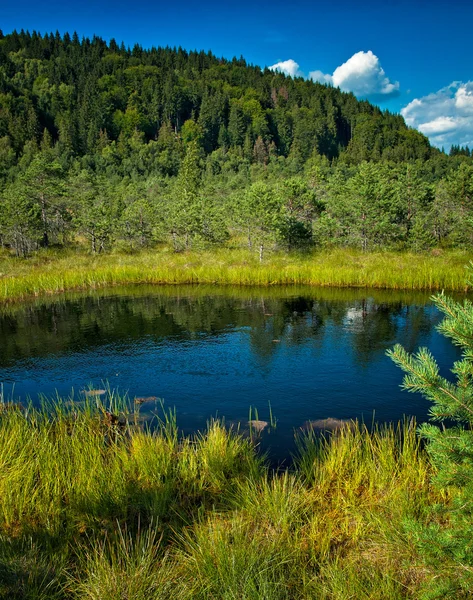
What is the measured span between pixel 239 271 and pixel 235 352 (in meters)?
13.6

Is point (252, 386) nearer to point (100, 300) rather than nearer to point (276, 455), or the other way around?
point (276, 455)

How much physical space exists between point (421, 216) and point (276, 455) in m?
32.8

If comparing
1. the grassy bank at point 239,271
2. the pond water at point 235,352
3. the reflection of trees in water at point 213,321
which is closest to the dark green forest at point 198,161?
the grassy bank at point 239,271

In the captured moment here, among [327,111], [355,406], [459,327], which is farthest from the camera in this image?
[327,111]

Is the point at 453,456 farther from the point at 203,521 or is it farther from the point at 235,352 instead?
the point at 235,352

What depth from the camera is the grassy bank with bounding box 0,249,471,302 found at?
2472 cm

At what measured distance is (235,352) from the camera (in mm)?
15016

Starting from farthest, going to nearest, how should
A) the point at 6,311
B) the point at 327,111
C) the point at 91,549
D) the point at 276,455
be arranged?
the point at 327,111 < the point at 6,311 < the point at 276,455 < the point at 91,549

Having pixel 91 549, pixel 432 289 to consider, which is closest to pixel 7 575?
pixel 91 549

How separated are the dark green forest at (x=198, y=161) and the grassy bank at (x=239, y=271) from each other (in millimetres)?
3311

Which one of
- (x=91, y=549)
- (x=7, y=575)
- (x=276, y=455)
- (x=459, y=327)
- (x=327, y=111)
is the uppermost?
(x=327, y=111)

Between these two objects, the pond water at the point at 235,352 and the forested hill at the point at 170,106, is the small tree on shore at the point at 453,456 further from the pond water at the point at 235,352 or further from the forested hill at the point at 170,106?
the forested hill at the point at 170,106

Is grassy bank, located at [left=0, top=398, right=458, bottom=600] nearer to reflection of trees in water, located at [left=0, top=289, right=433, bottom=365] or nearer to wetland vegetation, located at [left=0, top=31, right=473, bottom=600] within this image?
wetland vegetation, located at [left=0, top=31, right=473, bottom=600]

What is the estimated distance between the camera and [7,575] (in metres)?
3.74
